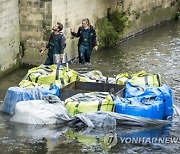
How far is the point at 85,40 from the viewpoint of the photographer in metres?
15.8

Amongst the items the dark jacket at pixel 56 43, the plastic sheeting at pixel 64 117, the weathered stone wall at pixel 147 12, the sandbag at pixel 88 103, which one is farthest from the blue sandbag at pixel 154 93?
the weathered stone wall at pixel 147 12

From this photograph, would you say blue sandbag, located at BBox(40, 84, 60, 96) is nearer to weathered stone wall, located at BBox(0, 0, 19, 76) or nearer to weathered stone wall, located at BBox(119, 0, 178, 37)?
weathered stone wall, located at BBox(0, 0, 19, 76)

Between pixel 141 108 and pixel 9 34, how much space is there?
5.43 metres

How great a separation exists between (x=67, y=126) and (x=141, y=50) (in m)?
8.61

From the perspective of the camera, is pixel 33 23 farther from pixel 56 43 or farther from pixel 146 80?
pixel 146 80

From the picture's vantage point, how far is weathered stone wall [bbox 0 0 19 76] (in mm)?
14641

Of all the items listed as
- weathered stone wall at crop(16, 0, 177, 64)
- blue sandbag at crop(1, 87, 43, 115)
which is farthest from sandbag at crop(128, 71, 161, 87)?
weathered stone wall at crop(16, 0, 177, 64)

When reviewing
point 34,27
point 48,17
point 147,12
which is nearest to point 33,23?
point 34,27

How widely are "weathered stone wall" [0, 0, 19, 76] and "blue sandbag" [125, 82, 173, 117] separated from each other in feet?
14.2

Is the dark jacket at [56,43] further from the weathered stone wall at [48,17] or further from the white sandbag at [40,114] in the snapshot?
the white sandbag at [40,114]

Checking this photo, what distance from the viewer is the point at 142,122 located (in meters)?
10.8

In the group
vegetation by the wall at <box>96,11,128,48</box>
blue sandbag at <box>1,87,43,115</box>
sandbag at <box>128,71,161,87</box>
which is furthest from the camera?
vegetation by the wall at <box>96,11,128,48</box>

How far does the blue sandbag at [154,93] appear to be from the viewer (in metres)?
11.2

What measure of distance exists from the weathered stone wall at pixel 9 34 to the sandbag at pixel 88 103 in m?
4.10
